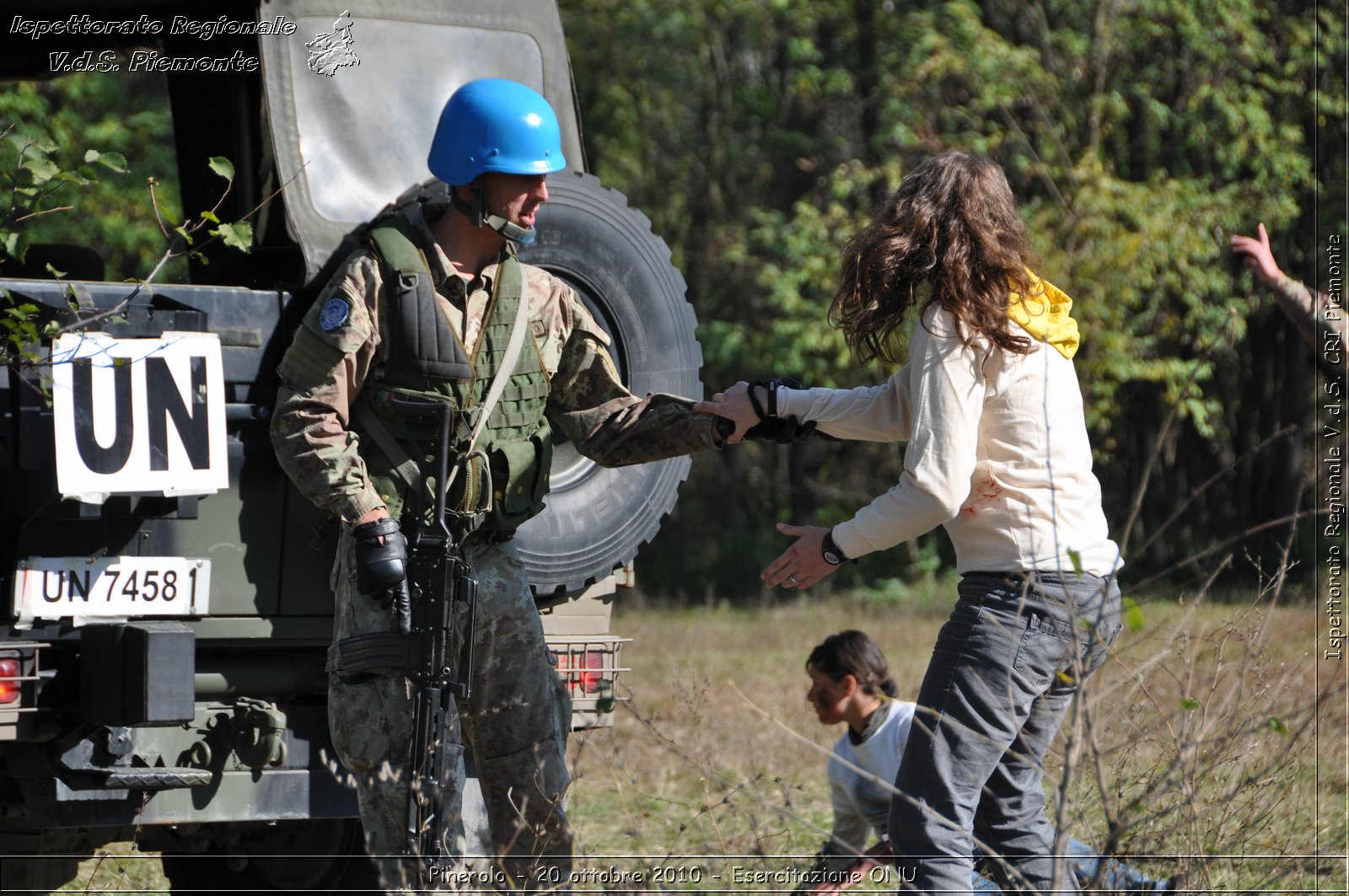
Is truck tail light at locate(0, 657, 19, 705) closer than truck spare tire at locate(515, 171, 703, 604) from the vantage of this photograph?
Yes

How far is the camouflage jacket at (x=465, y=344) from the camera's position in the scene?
12.0 ft

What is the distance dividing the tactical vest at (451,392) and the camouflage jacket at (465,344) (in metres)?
0.04

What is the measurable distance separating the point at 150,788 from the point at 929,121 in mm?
13642

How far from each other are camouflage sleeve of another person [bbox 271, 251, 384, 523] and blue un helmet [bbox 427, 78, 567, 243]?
319 mm

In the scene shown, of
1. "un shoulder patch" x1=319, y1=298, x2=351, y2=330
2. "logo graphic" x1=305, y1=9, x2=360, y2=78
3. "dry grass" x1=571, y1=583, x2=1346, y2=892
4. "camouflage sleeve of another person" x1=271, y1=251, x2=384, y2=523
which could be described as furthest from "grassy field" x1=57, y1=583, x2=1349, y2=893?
"logo graphic" x1=305, y1=9, x2=360, y2=78

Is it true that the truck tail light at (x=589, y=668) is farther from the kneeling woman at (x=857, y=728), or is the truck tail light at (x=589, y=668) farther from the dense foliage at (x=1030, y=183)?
the dense foliage at (x=1030, y=183)

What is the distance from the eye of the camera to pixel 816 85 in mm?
18922

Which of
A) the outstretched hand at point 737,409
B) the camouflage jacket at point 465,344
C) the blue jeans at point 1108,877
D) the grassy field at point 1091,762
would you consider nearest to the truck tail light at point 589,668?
the grassy field at point 1091,762

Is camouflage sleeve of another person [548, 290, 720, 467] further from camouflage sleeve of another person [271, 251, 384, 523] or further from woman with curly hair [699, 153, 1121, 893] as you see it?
woman with curly hair [699, 153, 1121, 893]

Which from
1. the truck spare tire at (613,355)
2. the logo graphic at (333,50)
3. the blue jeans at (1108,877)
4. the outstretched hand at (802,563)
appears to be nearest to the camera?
the blue jeans at (1108,877)

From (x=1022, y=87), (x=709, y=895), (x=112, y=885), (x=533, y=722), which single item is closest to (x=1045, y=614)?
(x=709, y=895)

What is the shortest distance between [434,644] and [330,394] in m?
0.61

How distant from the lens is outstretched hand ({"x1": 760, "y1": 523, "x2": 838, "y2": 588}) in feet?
11.4

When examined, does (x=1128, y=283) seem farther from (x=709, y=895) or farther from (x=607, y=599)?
(x=709, y=895)
